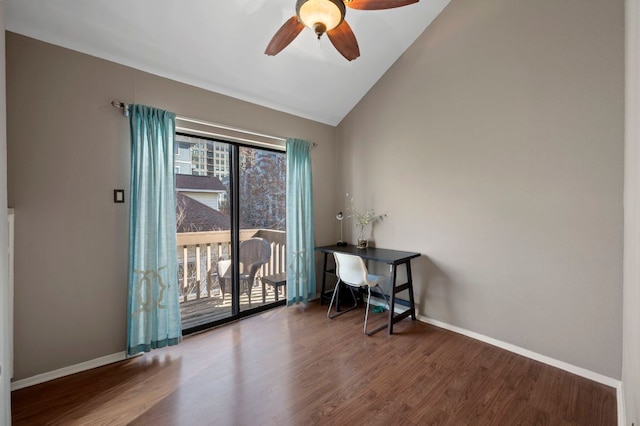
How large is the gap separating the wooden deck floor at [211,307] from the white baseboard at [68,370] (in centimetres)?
56

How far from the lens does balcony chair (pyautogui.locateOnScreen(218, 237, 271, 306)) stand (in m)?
3.02

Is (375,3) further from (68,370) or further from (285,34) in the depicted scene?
(68,370)

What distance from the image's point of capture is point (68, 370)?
2.05 m

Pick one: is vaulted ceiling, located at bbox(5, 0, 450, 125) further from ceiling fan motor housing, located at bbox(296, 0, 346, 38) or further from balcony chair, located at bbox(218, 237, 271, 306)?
balcony chair, located at bbox(218, 237, 271, 306)

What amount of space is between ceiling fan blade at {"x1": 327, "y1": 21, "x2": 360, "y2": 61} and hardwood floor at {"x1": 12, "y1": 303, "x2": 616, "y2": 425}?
2394 mm

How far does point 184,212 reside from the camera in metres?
2.72

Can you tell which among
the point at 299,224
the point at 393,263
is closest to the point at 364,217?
the point at 299,224

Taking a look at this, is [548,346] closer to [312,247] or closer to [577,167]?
[577,167]

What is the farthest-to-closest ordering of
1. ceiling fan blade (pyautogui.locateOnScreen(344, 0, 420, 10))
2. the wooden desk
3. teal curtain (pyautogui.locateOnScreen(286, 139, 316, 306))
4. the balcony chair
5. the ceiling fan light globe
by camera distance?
teal curtain (pyautogui.locateOnScreen(286, 139, 316, 306))
the balcony chair
the wooden desk
ceiling fan blade (pyautogui.locateOnScreen(344, 0, 420, 10))
the ceiling fan light globe

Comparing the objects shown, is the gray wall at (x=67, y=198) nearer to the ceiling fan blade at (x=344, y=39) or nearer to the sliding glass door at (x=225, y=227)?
the sliding glass door at (x=225, y=227)

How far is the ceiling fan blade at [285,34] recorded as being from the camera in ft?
5.93

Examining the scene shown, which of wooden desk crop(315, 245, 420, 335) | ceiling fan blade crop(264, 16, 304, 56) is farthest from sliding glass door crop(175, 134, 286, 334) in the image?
ceiling fan blade crop(264, 16, 304, 56)

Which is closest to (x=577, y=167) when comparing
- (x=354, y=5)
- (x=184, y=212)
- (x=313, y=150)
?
(x=354, y=5)

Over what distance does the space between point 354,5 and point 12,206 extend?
2.59 metres
